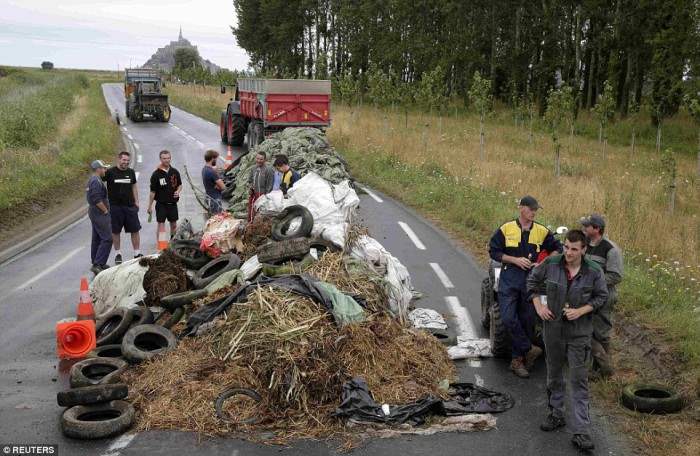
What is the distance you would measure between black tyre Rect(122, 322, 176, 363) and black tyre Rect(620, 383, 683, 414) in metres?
4.83

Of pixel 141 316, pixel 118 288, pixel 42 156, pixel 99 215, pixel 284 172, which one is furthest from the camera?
pixel 42 156

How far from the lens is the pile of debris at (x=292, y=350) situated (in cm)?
650

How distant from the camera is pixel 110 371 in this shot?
759cm

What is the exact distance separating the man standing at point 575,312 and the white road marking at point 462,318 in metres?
2.56

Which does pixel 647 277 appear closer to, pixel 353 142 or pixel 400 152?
pixel 400 152

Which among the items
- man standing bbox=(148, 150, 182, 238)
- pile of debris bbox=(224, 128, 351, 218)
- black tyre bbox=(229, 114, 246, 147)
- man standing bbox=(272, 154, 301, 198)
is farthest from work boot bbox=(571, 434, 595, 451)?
black tyre bbox=(229, 114, 246, 147)

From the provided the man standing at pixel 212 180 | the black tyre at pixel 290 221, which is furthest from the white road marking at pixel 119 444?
the man standing at pixel 212 180

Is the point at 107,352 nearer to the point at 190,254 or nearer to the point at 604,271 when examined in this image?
the point at 190,254

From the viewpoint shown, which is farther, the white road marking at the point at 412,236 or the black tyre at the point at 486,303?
the white road marking at the point at 412,236

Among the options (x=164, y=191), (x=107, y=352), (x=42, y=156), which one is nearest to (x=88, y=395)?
(x=107, y=352)

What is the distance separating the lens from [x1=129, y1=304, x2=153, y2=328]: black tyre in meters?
8.73

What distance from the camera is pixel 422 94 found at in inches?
1519

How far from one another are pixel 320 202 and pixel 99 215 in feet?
12.2

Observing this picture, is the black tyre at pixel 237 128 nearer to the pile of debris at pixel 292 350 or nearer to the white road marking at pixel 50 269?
the white road marking at pixel 50 269
